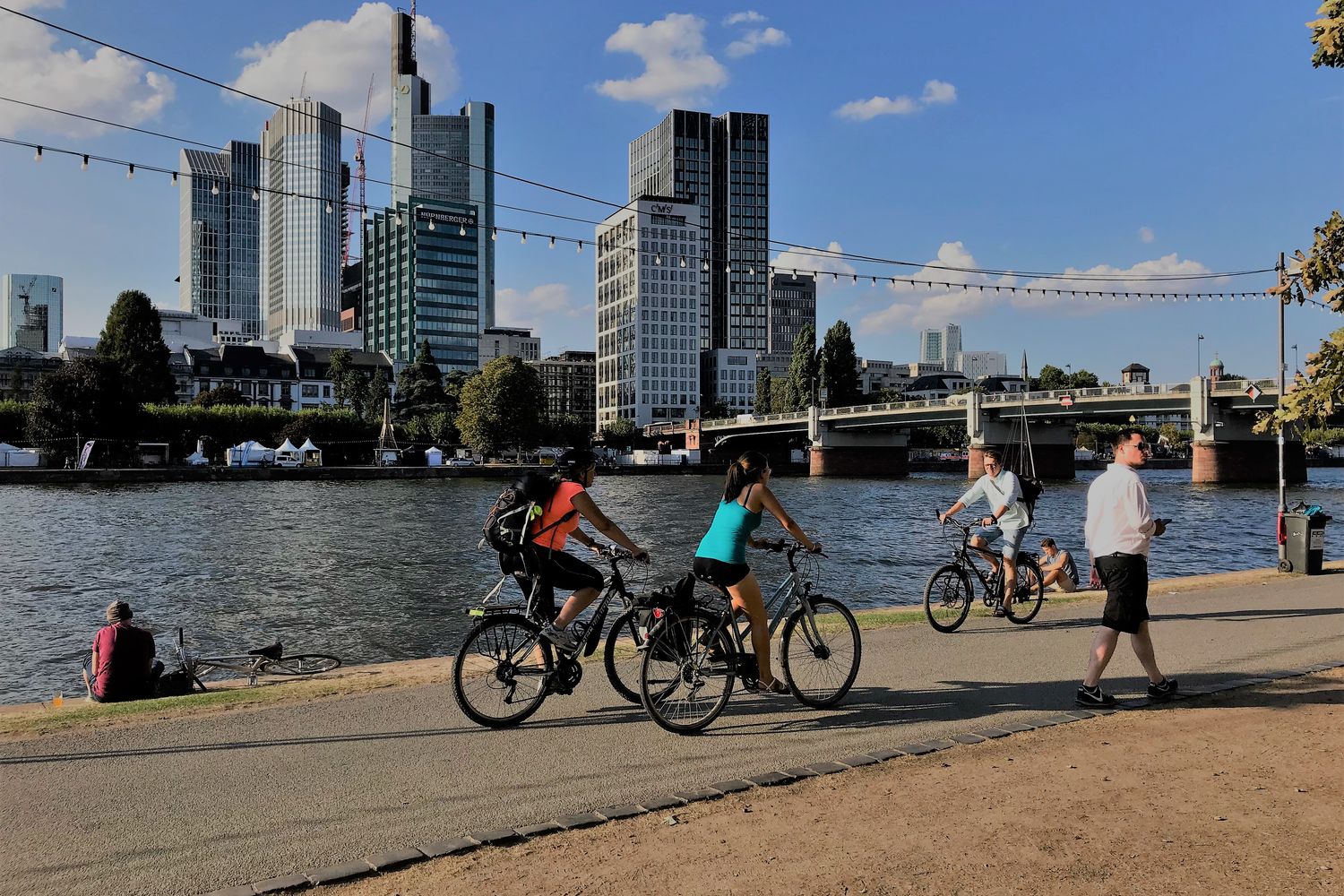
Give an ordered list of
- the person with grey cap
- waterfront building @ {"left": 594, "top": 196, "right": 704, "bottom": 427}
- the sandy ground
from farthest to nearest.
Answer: waterfront building @ {"left": 594, "top": 196, "right": 704, "bottom": 427} → the person with grey cap → the sandy ground

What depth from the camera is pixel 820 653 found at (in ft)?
26.1

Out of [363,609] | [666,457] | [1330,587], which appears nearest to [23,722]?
[363,609]

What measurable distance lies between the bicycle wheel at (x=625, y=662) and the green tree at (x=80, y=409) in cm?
9167

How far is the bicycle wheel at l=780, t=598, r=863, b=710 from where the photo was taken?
783 centimetres

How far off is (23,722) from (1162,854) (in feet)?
26.3

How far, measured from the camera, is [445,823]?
17.5 ft

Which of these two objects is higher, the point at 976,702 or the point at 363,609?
the point at 976,702

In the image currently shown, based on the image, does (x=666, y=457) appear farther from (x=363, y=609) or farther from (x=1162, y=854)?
(x=1162, y=854)

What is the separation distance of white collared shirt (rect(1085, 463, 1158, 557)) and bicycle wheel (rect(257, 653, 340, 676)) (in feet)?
26.8

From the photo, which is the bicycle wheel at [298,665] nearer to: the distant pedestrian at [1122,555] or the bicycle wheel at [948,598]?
the bicycle wheel at [948,598]

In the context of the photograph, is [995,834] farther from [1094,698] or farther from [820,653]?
[1094,698]

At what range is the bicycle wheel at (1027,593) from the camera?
12344 millimetres

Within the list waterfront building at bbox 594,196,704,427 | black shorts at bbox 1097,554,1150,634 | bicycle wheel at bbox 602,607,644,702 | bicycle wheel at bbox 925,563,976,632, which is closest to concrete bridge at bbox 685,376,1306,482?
bicycle wheel at bbox 925,563,976,632

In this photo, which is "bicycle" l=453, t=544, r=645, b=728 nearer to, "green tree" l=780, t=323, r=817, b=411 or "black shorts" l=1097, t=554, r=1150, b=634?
"black shorts" l=1097, t=554, r=1150, b=634
